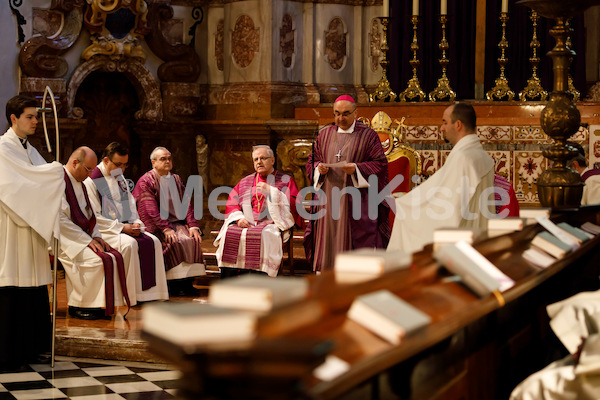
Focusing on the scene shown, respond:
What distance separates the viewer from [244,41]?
11242 millimetres

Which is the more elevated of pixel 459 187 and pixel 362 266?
pixel 459 187

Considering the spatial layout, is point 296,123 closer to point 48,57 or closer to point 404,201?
point 48,57

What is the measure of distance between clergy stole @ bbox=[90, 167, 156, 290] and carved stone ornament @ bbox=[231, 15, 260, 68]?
3.37 m

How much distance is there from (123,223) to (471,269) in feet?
17.7

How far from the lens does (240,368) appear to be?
6.13 ft

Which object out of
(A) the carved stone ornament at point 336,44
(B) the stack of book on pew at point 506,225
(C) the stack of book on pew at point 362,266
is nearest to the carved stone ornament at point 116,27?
(A) the carved stone ornament at point 336,44

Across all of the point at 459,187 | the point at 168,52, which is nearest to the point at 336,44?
the point at 168,52

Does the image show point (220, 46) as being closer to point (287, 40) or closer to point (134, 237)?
point (287, 40)

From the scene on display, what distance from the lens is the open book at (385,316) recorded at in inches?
91.4

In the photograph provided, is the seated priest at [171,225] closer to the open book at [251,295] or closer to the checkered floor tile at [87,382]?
the checkered floor tile at [87,382]

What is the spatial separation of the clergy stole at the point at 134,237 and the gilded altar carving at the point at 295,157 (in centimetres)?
181

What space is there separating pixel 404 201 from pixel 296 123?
516 centimetres

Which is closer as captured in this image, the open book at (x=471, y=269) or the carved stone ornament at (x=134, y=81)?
the open book at (x=471, y=269)

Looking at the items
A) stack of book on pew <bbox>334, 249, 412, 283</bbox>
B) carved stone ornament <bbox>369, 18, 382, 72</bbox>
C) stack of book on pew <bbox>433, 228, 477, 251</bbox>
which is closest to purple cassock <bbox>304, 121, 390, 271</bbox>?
carved stone ornament <bbox>369, 18, 382, 72</bbox>
